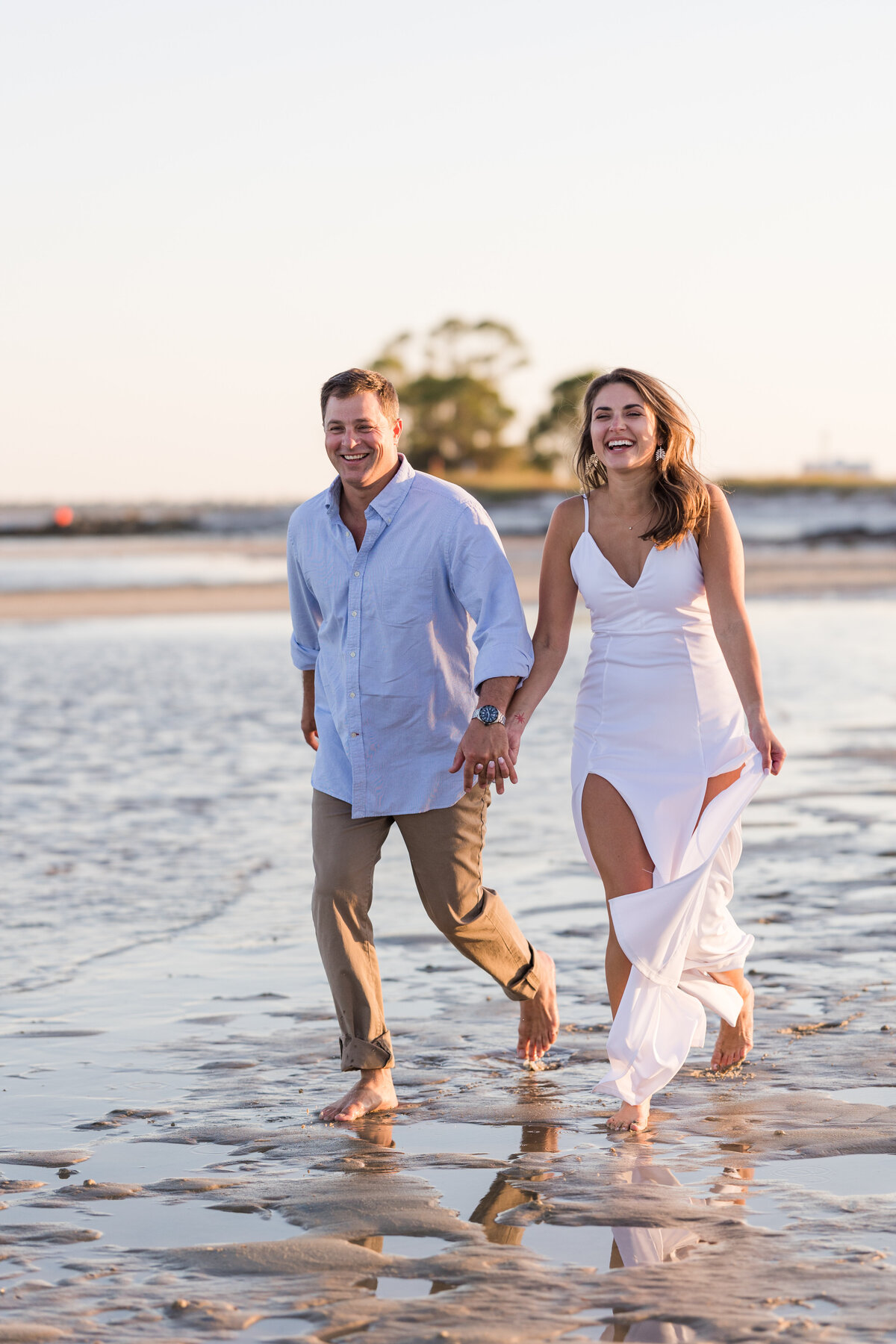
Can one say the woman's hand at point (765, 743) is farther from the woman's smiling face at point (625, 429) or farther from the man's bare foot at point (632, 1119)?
the man's bare foot at point (632, 1119)

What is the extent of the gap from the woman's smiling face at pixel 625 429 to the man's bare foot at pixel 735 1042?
1.62 metres

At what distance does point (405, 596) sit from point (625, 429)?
779 millimetres

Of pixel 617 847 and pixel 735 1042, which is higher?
pixel 617 847

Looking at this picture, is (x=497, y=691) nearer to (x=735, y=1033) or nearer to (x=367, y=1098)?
(x=367, y=1098)

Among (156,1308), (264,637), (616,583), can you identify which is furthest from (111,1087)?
(264,637)

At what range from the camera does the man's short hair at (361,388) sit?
4816 mm

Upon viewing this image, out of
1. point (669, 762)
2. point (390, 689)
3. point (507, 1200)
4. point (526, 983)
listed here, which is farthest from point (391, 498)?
point (507, 1200)

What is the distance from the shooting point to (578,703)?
491 centimetres

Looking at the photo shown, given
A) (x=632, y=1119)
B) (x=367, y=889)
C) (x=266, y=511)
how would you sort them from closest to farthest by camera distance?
1. (x=632, y=1119)
2. (x=367, y=889)
3. (x=266, y=511)

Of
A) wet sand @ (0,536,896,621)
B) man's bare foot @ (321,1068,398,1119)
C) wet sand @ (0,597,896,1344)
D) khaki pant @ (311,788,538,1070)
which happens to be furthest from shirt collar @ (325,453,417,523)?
wet sand @ (0,536,896,621)

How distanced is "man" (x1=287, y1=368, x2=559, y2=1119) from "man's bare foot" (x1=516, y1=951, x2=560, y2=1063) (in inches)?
13.3

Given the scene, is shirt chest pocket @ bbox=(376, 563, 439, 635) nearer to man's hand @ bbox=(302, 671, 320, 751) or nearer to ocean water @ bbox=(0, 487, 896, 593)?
man's hand @ bbox=(302, 671, 320, 751)

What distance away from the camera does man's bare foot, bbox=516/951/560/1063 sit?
5.15m

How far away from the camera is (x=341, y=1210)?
3.90 meters
